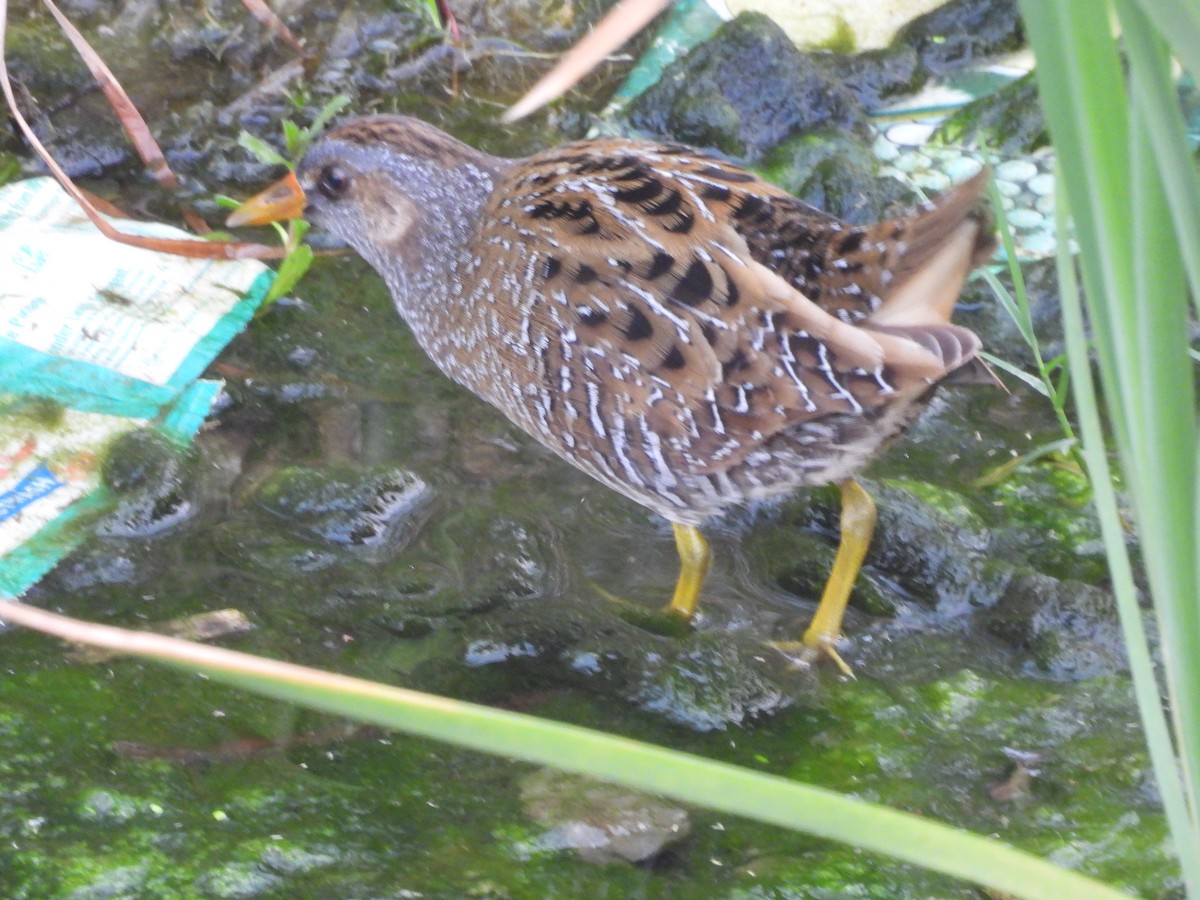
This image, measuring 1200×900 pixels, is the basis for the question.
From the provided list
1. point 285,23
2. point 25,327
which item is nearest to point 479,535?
point 25,327

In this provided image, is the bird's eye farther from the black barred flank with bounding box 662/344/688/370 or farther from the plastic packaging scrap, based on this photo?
the black barred flank with bounding box 662/344/688/370

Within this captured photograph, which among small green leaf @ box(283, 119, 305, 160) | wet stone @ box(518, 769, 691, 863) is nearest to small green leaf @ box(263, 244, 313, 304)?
small green leaf @ box(283, 119, 305, 160)

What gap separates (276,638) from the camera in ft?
7.23

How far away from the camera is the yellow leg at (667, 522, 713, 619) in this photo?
93.1 inches

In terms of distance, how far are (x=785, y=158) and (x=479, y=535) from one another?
1.49 meters

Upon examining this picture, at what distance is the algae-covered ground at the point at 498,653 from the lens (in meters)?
1.74

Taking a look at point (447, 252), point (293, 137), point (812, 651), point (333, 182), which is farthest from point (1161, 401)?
point (293, 137)

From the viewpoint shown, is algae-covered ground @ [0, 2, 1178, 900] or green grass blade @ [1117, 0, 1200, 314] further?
algae-covered ground @ [0, 2, 1178, 900]

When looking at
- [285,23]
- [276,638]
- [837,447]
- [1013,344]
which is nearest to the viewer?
[837,447]

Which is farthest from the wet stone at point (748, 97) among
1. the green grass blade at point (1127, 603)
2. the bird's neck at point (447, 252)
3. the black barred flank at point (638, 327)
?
the green grass blade at point (1127, 603)

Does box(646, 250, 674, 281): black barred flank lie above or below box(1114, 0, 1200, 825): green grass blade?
above

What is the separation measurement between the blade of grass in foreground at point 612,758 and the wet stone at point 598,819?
42.4 inches

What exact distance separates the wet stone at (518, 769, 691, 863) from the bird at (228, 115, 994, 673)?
544mm

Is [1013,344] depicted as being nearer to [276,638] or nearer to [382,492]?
[382,492]
